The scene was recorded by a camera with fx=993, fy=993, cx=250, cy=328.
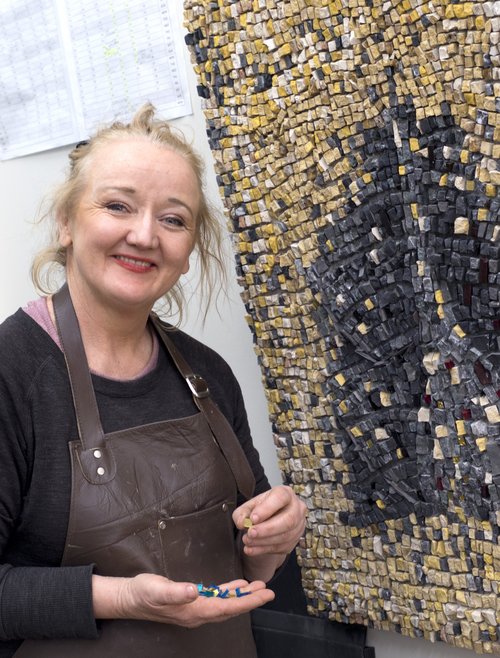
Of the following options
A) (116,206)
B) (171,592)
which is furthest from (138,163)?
(171,592)

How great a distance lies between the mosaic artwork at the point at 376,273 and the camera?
1.00 metres

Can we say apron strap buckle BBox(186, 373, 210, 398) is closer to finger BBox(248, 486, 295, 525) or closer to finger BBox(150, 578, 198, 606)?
finger BBox(248, 486, 295, 525)

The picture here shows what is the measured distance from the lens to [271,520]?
3.43ft

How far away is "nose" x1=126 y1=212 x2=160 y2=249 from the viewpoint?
1.01 metres

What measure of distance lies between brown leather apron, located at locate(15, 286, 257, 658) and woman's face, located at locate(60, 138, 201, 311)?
0.06 metres

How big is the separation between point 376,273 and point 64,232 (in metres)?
0.34

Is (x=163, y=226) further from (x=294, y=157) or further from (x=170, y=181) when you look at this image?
(x=294, y=157)

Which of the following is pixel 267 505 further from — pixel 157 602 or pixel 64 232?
pixel 64 232

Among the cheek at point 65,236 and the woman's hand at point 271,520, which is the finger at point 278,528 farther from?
the cheek at point 65,236

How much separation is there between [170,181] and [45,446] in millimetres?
302

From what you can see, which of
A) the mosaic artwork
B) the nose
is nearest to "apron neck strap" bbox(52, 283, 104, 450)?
the nose

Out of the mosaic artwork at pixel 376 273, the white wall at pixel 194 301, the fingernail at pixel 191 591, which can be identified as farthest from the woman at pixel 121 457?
the white wall at pixel 194 301

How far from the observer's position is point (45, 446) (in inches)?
38.7

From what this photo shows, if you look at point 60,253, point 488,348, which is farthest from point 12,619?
point 488,348
